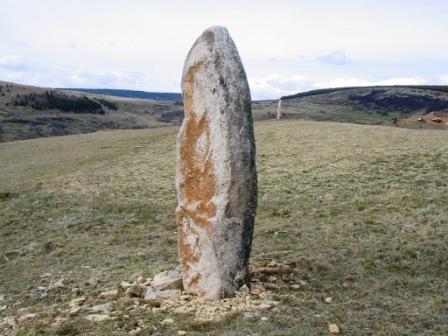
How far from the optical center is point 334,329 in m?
8.39

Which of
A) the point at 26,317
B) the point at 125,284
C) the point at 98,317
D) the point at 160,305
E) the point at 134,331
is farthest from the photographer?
the point at 125,284

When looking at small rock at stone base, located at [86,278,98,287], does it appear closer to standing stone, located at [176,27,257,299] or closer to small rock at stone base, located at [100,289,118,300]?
small rock at stone base, located at [100,289,118,300]

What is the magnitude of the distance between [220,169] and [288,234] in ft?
21.4

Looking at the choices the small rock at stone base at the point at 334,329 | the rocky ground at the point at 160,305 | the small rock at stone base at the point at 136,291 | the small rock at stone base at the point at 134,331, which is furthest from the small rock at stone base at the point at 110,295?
the small rock at stone base at the point at 334,329

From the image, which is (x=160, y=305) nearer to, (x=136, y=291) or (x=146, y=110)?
(x=136, y=291)

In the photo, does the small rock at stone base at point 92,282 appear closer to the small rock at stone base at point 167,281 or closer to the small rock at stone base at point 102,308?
the small rock at stone base at point 167,281

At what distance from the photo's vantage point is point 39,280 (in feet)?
44.0

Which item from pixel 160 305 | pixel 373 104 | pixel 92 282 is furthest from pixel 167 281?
pixel 373 104

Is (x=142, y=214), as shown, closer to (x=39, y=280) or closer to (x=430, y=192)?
(x=39, y=280)

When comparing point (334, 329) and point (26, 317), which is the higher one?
point (334, 329)

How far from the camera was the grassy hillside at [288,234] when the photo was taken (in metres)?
9.16

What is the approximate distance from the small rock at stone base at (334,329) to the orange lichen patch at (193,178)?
2.88m

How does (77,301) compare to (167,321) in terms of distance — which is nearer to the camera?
(167,321)

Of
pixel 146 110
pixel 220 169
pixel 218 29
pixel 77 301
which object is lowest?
pixel 146 110
